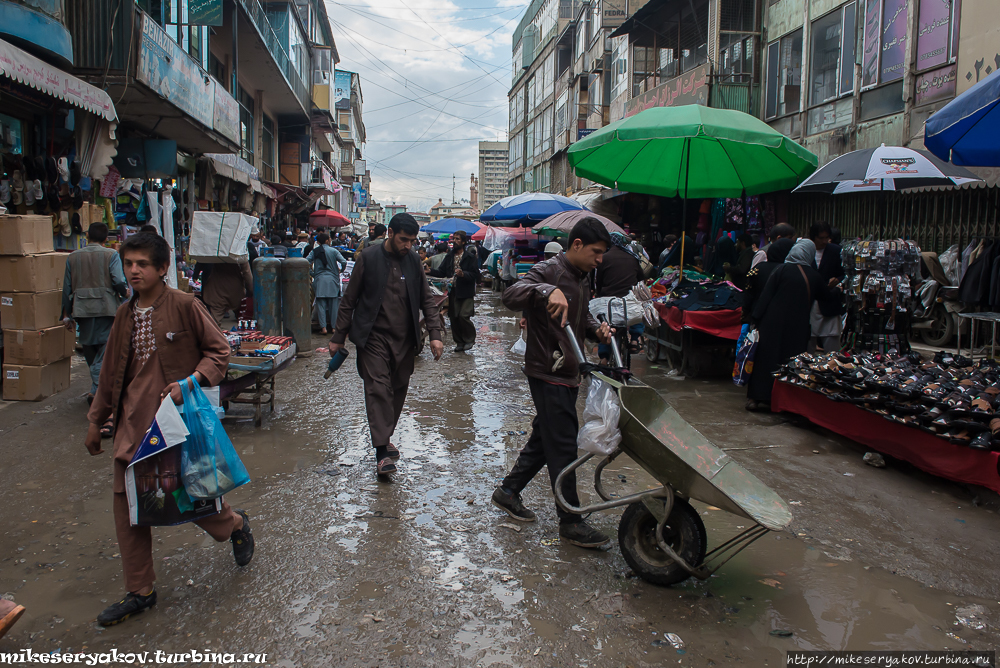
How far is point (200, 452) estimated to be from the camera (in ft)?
9.86

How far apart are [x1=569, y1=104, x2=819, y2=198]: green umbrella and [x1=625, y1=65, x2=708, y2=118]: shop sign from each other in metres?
6.77

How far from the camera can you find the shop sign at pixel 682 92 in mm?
16234

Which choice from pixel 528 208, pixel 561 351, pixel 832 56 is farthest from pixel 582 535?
pixel 832 56

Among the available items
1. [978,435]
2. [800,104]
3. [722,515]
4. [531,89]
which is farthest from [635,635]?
[531,89]

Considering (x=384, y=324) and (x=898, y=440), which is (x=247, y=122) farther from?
(x=898, y=440)

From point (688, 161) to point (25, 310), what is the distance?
7.05 metres

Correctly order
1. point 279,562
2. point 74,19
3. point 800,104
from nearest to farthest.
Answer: point 279,562
point 74,19
point 800,104

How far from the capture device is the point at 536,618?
305 cm

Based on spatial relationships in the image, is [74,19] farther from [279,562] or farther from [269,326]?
[279,562]

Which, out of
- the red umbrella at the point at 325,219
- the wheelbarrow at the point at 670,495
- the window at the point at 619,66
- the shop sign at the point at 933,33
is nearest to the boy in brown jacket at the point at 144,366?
the wheelbarrow at the point at 670,495

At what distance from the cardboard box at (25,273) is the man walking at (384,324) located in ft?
9.98

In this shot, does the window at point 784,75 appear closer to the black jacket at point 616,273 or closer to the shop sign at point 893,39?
the shop sign at point 893,39

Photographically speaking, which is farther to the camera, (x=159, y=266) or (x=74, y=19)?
(x=74, y=19)

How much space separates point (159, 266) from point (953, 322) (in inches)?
414
